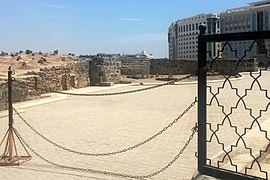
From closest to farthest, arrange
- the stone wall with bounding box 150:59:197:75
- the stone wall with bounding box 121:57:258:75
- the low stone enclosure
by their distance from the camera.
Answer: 1. the low stone enclosure
2. the stone wall with bounding box 121:57:258:75
3. the stone wall with bounding box 150:59:197:75

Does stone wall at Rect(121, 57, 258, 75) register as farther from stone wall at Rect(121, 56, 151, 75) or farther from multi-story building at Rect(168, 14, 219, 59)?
multi-story building at Rect(168, 14, 219, 59)

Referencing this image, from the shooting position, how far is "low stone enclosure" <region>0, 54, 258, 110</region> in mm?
14656

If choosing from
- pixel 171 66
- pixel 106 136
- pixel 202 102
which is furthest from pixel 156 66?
pixel 202 102

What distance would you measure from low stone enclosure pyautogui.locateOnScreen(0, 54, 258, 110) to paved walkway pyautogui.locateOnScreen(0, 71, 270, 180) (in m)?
1.02

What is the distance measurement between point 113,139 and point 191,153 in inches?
71.8

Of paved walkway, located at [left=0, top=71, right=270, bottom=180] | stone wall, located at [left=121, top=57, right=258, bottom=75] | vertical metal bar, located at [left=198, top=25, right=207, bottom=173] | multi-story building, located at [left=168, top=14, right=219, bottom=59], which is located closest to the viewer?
vertical metal bar, located at [left=198, top=25, right=207, bottom=173]

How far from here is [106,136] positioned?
7723 millimetres

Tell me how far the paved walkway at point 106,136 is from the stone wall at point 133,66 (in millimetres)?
16733

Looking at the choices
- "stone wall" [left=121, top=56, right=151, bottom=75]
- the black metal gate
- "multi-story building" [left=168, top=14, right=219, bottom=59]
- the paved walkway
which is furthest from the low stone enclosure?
"multi-story building" [left=168, top=14, right=219, bottom=59]

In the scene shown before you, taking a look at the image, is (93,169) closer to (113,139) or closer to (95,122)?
(113,139)

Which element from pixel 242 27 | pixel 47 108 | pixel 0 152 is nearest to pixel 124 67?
pixel 47 108

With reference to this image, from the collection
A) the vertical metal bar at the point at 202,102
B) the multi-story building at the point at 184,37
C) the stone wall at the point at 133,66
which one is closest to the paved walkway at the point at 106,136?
the vertical metal bar at the point at 202,102

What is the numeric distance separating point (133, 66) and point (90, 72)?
29.0ft

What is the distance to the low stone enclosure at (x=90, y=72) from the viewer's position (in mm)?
14656
